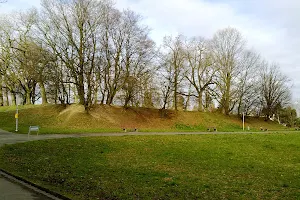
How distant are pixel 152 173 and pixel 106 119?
95.9 ft

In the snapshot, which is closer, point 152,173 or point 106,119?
point 152,173

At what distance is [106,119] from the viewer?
1518 inches

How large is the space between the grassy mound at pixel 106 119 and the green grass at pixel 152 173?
1459 cm

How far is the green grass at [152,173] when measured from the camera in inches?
289

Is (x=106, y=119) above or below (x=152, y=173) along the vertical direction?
above

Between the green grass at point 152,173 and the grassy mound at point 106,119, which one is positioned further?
the grassy mound at point 106,119

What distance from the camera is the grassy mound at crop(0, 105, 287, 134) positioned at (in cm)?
3284

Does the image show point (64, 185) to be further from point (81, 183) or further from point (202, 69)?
point (202, 69)

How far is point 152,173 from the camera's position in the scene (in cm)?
991

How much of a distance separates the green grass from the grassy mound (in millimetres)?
14593

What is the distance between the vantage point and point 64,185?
805 centimetres

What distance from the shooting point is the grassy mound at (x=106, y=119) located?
32.8 metres

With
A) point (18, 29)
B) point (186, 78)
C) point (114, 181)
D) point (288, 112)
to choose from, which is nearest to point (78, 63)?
point (18, 29)

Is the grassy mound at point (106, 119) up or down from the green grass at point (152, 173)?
up
